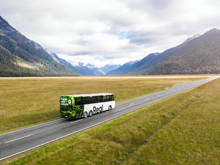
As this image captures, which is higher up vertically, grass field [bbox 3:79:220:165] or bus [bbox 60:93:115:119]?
bus [bbox 60:93:115:119]

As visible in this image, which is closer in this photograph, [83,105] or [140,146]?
[140,146]

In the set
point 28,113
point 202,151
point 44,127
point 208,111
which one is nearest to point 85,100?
point 44,127

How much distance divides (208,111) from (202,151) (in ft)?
52.7

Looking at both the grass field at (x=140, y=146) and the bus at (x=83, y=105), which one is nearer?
the grass field at (x=140, y=146)

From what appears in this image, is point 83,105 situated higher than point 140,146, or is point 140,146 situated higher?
point 83,105

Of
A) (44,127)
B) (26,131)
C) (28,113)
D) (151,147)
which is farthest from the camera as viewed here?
(28,113)

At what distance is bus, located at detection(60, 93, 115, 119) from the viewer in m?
27.8

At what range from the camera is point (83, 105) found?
29.9 meters

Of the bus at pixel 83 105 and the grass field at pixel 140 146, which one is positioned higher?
the bus at pixel 83 105

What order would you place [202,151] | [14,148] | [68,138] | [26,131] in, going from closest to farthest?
[202,151], [14,148], [68,138], [26,131]

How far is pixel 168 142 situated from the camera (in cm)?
1741

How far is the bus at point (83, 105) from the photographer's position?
2782cm

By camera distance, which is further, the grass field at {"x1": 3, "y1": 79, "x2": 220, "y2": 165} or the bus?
the bus

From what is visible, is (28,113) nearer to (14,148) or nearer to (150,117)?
(14,148)
